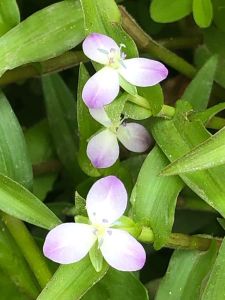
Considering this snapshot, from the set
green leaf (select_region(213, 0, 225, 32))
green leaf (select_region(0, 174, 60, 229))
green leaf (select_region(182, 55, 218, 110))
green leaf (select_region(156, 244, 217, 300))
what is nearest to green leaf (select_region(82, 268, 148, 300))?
green leaf (select_region(156, 244, 217, 300))

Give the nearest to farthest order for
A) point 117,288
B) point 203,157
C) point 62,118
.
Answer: point 203,157 < point 117,288 < point 62,118

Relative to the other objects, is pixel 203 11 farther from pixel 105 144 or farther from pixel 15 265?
pixel 15 265

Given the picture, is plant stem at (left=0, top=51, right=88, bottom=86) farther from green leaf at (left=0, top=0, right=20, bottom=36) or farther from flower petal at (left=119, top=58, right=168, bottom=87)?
flower petal at (left=119, top=58, right=168, bottom=87)

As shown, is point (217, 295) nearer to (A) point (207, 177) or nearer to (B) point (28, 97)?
(A) point (207, 177)

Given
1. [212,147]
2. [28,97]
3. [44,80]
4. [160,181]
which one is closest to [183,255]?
[160,181]

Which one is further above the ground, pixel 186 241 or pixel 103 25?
pixel 103 25

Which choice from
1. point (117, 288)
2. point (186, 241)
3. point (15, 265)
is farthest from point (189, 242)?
point (15, 265)

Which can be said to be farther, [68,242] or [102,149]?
[102,149]
